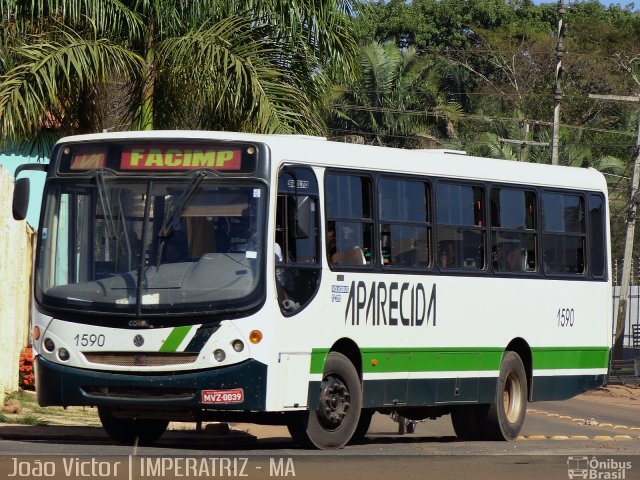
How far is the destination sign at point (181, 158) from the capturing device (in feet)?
42.9

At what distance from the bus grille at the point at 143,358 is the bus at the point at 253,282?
0.04 feet

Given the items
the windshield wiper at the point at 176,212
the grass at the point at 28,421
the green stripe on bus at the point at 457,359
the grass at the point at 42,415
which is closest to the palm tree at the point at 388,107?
the grass at the point at 42,415

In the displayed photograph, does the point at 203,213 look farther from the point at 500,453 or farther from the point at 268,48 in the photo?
the point at 268,48

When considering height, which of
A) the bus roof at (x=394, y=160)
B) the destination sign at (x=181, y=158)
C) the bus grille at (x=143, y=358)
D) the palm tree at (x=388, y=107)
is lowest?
the bus grille at (x=143, y=358)

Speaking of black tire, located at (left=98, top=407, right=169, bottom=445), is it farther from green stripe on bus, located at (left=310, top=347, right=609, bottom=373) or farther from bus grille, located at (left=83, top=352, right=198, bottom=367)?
green stripe on bus, located at (left=310, top=347, right=609, bottom=373)

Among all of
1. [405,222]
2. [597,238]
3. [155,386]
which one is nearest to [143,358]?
[155,386]

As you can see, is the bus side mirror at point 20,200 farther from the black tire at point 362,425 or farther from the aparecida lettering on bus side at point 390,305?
the black tire at point 362,425

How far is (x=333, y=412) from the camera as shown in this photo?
1366 cm

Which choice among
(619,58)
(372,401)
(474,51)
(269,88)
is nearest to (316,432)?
(372,401)

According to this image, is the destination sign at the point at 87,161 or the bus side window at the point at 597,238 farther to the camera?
the bus side window at the point at 597,238

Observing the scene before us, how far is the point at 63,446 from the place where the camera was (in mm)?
13016

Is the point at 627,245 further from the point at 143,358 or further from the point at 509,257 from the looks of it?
the point at 143,358

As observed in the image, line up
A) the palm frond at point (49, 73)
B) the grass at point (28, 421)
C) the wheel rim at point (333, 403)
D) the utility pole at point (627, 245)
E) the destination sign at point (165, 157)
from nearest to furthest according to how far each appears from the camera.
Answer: the destination sign at point (165, 157) < the wheel rim at point (333, 403) < the grass at point (28, 421) < the palm frond at point (49, 73) < the utility pole at point (627, 245)

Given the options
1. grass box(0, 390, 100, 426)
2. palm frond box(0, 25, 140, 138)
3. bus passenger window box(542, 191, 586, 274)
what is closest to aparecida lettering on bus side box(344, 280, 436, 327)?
bus passenger window box(542, 191, 586, 274)
